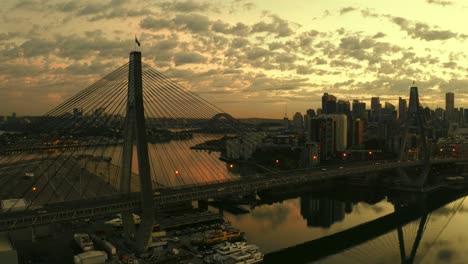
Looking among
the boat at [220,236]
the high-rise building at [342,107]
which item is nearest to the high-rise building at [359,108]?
the high-rise building at [342,107]

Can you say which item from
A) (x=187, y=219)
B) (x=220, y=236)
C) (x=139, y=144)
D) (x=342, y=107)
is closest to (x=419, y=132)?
(x=187, y=219)

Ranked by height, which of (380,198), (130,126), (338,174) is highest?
(130,126)

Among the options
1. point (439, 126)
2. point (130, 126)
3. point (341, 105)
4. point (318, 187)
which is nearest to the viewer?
point (130, 126)

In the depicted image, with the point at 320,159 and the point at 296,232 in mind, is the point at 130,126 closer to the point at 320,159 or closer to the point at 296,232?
the point at 296,232

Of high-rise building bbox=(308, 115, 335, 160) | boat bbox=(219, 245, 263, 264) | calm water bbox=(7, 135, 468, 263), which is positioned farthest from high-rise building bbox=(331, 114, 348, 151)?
boat bbox=(219, 245, 263, 264)

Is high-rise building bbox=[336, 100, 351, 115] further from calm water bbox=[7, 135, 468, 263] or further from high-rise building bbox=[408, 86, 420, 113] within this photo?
calm water bbox=[7, 135, 468, 263]

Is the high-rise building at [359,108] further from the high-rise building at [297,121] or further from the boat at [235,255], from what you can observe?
the boat at [235,255]

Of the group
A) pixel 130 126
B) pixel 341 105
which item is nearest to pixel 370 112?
pixel 341 105
